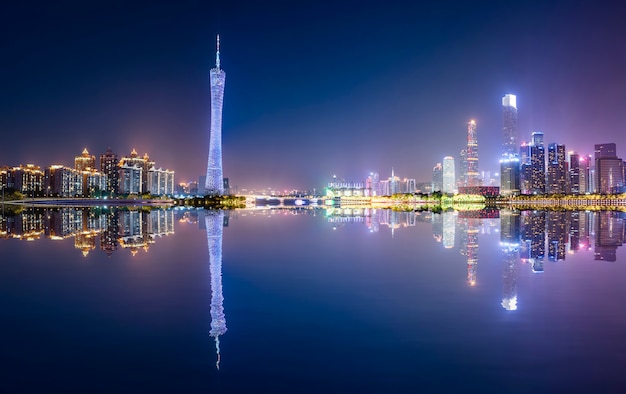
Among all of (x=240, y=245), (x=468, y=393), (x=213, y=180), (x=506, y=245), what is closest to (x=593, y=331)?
(x=468, y=393)

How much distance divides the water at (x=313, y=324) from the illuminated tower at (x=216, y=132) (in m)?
96.2

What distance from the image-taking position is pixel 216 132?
374ft

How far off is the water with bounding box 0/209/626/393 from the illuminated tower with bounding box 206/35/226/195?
9622 centimetres

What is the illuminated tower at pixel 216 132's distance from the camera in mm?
114000

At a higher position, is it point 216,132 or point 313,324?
point 216,132

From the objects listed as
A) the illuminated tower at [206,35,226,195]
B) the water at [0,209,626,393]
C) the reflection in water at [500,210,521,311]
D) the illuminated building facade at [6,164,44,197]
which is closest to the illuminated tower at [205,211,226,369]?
the water at [0,209,626,393]

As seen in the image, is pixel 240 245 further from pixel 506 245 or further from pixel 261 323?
pixel 261 323

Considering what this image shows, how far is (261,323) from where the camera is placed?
9859mm

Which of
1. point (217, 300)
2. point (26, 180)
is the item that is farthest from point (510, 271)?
point (26, 180)

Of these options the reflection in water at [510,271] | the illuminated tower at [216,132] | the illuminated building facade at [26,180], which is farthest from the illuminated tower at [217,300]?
the illuminated building facade at [26,180]

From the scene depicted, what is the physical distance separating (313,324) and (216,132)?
108 metres

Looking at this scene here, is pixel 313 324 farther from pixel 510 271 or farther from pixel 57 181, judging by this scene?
pixel 57 181

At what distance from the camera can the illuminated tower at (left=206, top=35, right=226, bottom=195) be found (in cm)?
11400

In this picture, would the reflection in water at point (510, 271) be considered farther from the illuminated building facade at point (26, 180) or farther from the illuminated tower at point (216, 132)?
the illuminated building facade at point (26, 180)
